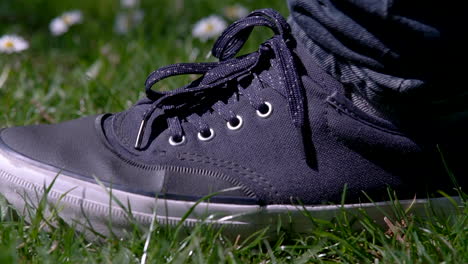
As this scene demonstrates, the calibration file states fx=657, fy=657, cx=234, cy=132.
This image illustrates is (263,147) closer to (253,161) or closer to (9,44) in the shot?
(253,161)

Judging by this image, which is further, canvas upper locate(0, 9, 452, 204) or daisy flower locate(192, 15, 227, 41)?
daisy flower locate(192, 15, 227, 41)

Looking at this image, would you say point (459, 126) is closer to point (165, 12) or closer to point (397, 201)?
point (397, 201)

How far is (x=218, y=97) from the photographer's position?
1.27 meters

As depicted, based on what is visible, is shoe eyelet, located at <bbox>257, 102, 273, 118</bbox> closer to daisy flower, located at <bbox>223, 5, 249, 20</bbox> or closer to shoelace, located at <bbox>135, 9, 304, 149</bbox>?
shoelace, located at <bbox>135, 9, 304, 149</bbox>

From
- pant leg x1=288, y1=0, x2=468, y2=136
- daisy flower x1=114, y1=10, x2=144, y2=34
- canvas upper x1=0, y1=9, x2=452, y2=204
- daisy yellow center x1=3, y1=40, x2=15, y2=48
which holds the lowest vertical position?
daisy flower x1=114, y1=10, x2=144, y2=34

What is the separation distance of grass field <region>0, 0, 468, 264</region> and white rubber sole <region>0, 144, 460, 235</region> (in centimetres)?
2

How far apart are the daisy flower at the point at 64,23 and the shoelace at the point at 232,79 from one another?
159 cm

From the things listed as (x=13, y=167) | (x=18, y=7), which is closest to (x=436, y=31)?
(x=13, y=167)

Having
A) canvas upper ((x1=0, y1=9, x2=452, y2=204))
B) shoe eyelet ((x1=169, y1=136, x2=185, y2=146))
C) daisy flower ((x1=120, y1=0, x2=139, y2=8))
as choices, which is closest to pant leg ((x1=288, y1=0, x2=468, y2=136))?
canvas upper ((x1=0, y1=9, x2=452, y2=204))

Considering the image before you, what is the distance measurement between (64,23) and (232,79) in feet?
5.73

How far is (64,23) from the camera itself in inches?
110

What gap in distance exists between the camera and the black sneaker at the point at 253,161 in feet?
3.85

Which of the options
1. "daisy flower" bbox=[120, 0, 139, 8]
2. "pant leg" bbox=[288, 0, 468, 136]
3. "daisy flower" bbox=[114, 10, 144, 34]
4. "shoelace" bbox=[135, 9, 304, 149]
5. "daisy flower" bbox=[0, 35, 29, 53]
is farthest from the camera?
"daisy flower" bbox=[120, 0, 139, 8]

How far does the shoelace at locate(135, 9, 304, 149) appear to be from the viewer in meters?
1.19
